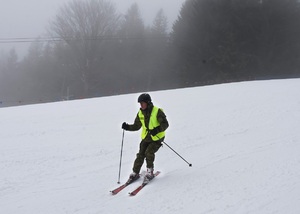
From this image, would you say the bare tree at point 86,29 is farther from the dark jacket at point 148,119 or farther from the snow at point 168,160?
the dark jacket at point 148,119

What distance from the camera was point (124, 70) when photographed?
49469 millimetres

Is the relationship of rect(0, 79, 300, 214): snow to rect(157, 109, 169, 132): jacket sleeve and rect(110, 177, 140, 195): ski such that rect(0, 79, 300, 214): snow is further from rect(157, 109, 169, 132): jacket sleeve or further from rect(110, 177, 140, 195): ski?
rect(157, 109, 169, 132): jacket sleeve

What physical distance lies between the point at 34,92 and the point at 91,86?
16262mm

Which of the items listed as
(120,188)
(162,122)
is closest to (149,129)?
(162,122)

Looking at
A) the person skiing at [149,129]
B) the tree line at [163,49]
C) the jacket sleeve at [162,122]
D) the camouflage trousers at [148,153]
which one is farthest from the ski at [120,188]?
the tree line at [163,49]

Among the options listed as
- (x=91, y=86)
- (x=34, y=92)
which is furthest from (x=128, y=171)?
(x=34, y=92)

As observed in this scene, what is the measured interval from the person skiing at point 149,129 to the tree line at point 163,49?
32101mm

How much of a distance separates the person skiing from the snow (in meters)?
0.36

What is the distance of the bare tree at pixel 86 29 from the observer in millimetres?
48656

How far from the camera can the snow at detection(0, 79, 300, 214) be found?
5789 millimetres

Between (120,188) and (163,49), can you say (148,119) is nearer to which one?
(120,188)

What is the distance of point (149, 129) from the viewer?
6.82 m

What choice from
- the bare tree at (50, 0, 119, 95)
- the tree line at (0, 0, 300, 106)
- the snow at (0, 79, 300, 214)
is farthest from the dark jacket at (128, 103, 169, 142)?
the bare tree at (50, 0, 119, 95)

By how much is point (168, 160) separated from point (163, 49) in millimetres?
42149
